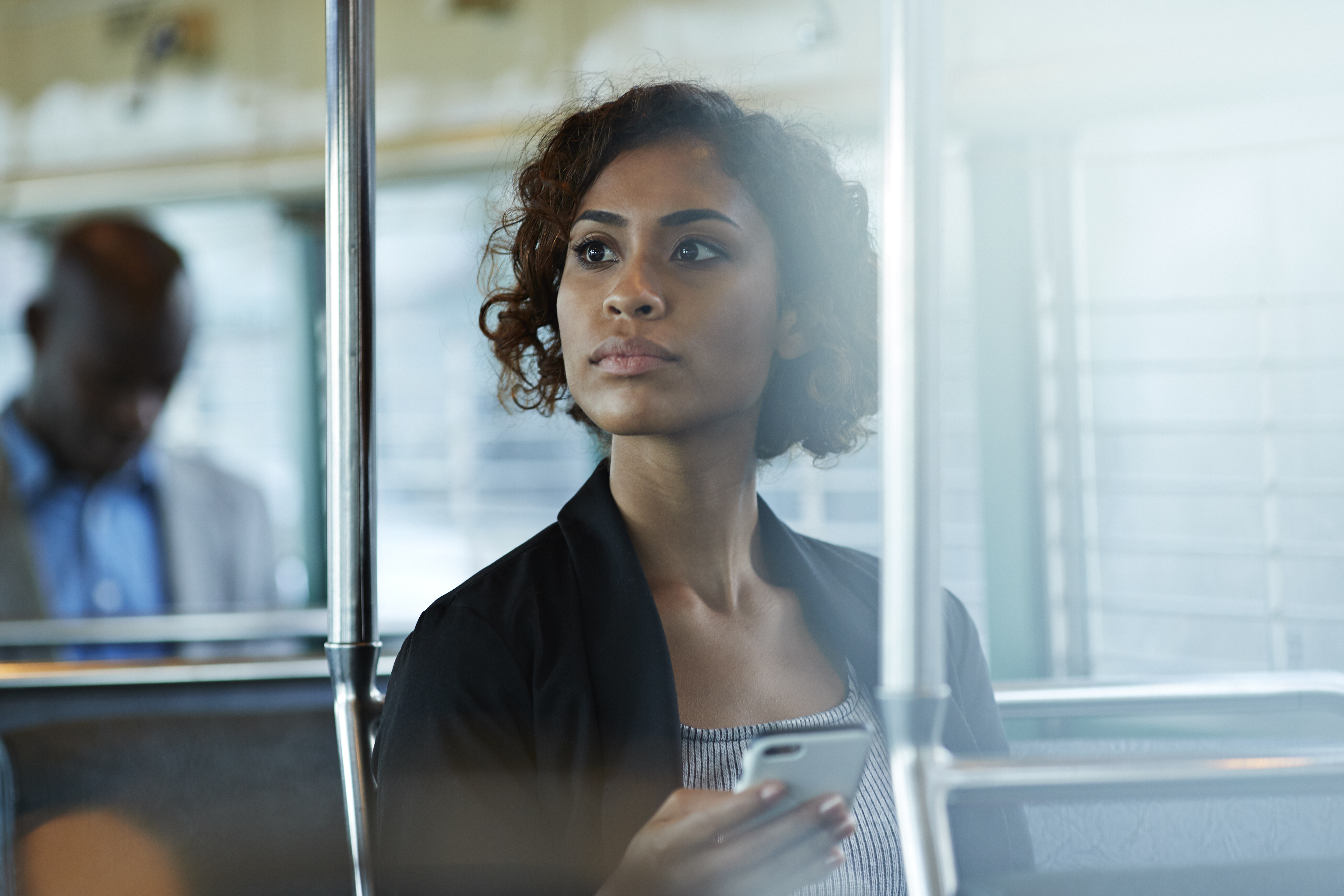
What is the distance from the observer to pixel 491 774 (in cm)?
41

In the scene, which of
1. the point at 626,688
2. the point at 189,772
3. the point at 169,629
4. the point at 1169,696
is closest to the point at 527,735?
the point at 626,688

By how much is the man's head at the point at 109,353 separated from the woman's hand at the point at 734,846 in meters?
1.30

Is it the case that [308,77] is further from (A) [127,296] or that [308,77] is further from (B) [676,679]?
(B) [676,679]

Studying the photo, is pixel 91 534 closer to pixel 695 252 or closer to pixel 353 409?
pixel 353 409

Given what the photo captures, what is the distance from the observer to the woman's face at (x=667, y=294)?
17.0 inches

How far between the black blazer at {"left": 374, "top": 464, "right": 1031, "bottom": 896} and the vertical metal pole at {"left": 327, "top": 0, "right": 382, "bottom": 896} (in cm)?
7

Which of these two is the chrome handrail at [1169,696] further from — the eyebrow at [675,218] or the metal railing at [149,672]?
the metal railing at [149,672]

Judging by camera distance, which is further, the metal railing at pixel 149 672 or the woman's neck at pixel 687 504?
the metal railing at pixel 149 672

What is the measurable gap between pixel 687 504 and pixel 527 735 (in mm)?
118

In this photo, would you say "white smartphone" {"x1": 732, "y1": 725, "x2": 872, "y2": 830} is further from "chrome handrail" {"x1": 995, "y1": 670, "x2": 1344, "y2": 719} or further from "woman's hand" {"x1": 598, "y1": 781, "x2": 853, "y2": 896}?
"chrome handrail" {"x1": 995, "y1": 670, "x2": 1344, "y2": 719}

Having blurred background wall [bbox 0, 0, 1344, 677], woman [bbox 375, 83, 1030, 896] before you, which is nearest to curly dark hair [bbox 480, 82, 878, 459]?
woman [bbox 375, 83, 1030, 896]

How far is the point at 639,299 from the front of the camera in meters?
0.43

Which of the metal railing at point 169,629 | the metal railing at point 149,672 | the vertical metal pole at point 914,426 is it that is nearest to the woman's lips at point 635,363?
the vertical metal pole at point 914,426

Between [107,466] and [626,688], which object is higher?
[107,466]
